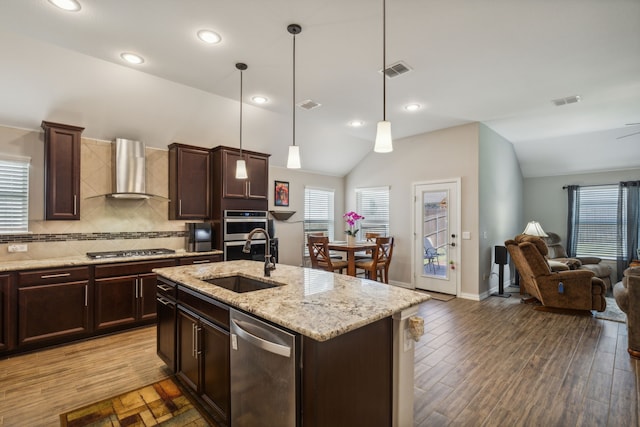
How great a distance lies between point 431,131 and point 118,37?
479cm

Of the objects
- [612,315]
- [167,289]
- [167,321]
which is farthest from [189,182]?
[612,315]

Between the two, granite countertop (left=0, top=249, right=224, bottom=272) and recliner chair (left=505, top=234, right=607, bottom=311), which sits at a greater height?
granite countertop (left=0, top=249, right=224, bottom=272)

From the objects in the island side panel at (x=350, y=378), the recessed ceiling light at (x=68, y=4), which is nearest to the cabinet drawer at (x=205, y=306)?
the island side panel at (x=350, y=378)

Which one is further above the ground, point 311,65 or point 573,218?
point 311,65

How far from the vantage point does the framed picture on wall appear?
5.98 meters

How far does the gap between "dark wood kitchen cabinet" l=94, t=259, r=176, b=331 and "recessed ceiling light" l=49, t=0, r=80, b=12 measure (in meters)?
2.54

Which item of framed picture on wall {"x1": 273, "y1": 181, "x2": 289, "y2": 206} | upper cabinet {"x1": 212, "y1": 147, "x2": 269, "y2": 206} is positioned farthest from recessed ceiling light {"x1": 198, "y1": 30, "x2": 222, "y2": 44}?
framed picture on wall {"x1": 273, "y1": 181, "x2": 289, "y2": 206}

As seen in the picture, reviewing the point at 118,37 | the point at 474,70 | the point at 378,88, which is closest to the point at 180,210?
the point at 118,37

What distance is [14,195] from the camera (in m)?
3.43

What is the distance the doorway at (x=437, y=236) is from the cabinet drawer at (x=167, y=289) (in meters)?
4.52

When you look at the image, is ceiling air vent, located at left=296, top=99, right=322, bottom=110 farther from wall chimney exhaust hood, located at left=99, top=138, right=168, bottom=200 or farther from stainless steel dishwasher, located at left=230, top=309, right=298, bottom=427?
stainless steel dishwasher, located at left=230, top=309, right=298, bottom=427

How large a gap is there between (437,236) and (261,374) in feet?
15.4

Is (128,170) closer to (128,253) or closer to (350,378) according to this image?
(128,253)

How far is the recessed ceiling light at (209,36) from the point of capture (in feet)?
8.46
